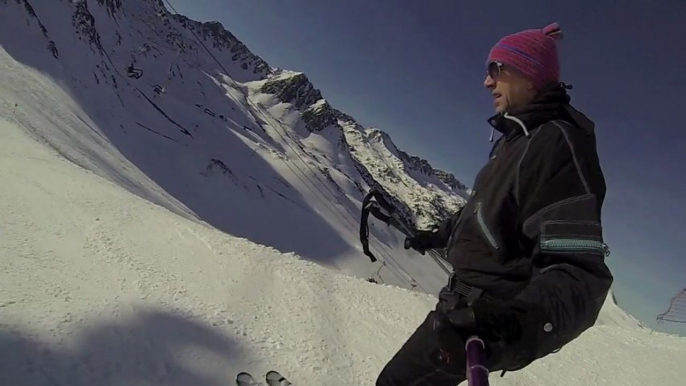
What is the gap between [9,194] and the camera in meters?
7.69

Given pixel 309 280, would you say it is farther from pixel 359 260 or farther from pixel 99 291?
pixel 359 260

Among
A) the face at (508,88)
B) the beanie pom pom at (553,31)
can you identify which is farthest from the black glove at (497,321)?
the beanie pom pom at (553,31)

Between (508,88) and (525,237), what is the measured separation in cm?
93

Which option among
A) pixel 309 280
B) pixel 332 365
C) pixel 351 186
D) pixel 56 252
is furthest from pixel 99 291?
pixel 351 186

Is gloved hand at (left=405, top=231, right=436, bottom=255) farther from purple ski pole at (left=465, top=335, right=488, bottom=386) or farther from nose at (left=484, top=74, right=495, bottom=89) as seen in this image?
purple ski pole at (left=465, top=335, right=488, bottom=386)

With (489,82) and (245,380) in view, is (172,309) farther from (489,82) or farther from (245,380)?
(489,82)

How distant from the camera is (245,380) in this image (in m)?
4.68

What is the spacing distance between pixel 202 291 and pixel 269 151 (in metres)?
110

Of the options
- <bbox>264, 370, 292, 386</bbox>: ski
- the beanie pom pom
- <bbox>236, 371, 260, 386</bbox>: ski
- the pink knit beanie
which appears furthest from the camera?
<bbox>264, 370, 292, 386</bbox>: ski

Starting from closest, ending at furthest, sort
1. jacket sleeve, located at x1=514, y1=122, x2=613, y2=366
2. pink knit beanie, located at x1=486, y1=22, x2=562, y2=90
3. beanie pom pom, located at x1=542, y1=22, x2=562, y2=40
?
jacket sleeve, located at x1=514, y1=122, x2=613, y2=366 → pink knit beanie, located at x1=486, y1=22, x2=562, y2=90 → beanie pom pom, located at x1=542, y1=22, x2=562, y2=40

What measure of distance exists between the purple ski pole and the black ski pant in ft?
1.44

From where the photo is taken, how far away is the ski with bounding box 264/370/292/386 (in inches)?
189

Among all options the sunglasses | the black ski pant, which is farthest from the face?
the black ski pant

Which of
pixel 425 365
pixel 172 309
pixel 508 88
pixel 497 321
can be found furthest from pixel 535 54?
pixel 172 309
